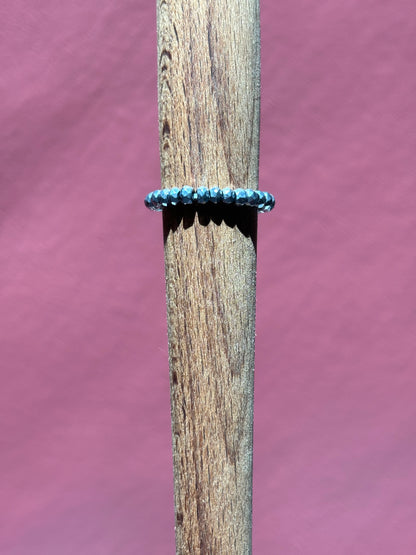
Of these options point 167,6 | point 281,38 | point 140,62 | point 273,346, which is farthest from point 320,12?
point 167,6

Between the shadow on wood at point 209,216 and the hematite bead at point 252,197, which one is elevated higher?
the hematite bead at point 252,197

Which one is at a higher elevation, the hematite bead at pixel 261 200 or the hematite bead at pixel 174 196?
the hematite bead at pixel 261 200

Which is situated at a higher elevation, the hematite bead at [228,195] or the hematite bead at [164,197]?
the hematite bead at [164,197]
